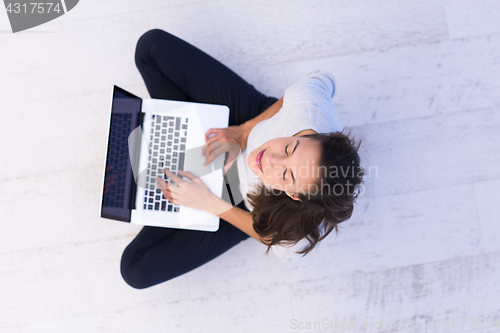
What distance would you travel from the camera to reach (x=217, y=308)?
3.96 ft

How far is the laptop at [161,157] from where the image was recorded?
98cm

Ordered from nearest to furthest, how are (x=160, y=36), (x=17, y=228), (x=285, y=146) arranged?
(x=285, y=146) < (x=160, y=36) < (x=17, y=228)

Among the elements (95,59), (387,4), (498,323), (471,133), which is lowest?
(498,323)

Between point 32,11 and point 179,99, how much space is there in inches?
28.5

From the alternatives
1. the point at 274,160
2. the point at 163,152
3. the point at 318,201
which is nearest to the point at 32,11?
the point at 163,152

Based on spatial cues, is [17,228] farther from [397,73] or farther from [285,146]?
[397,73]

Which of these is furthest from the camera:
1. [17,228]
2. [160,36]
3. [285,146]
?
→ [17,228]

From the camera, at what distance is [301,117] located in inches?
33.5

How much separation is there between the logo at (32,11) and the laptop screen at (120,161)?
607mm

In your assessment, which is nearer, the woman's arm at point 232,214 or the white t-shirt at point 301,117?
the white t-shirt at point 301,117

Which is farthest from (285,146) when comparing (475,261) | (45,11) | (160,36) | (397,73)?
(45,11)

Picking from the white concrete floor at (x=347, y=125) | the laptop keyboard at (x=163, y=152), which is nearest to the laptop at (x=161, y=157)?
the laptop keyboard at (x=163, y=152)

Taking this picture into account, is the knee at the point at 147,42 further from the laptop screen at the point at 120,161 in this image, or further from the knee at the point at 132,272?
the knee at the point at 132,272

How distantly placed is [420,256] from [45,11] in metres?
1.79
